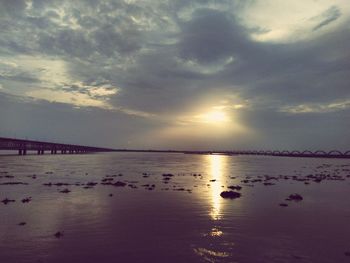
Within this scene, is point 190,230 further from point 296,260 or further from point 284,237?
point 296,260

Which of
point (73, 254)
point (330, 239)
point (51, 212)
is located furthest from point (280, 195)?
point (73, 254)

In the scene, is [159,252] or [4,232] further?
[4,232]

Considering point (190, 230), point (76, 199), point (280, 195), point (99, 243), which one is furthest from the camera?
point (280, 195)

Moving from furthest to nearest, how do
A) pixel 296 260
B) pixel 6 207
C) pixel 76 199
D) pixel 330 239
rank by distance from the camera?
pixel 76 199 < pixel 6 207 < pixel 330 239 < pixel 296 260

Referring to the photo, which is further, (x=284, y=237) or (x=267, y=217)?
(x=267, y=217)

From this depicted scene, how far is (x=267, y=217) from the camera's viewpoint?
2461 cm

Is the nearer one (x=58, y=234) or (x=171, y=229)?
(x=58, y=234)

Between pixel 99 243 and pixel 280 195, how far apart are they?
25847 millimetres

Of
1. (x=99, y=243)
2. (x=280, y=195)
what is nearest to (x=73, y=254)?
(x=99, y=243)

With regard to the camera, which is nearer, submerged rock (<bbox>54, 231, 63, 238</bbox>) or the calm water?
the calm water

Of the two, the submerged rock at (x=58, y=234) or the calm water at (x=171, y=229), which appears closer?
the calm water at (x=171, y=229)

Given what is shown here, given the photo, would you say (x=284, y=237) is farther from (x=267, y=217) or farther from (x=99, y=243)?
(x=99, y=243)

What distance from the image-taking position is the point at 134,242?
17453 mm

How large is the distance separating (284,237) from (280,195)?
18871mm
